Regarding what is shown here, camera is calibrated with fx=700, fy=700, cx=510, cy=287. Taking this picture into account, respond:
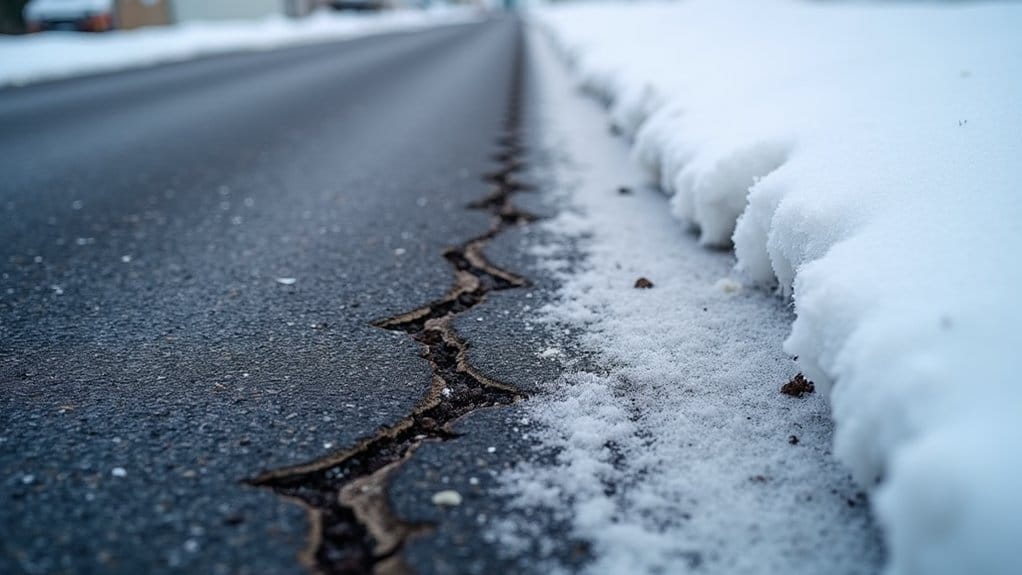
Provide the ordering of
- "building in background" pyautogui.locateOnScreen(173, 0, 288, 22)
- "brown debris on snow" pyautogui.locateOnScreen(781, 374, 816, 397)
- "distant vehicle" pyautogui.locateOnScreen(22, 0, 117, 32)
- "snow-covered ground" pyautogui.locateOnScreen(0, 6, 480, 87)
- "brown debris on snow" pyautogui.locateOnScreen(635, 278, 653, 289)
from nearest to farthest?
"brown debris on snow" pyautogui.locateOnScreen(781, 374, 816, 397) → "brown debris on snow" pyautogui.locateOnScreen(635, 278, 653, 289) → "snow-covered ground" pyautogui.locateOnScreen(0, 6, 480, 87) → "distant vehicle" pyautogui.locateOnScreen(22, 0, 117, 32) → "building in background" pyautogui.locateOnScreen(173, 0, 288, 22)

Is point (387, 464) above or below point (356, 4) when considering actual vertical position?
below

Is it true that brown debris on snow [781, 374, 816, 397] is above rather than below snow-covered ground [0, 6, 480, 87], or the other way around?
below

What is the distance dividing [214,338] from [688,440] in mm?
954

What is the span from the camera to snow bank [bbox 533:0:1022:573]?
0.65m

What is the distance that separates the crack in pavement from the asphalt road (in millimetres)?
25

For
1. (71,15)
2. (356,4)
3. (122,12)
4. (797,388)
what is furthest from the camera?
(356,4)

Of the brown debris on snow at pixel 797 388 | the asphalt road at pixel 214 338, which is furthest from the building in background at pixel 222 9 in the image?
the brown debris on snow at pixel 797 388

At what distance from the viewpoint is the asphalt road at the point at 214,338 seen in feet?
2.86

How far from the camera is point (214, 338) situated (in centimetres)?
143

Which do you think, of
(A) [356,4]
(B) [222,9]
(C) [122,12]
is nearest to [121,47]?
(C) [122,12]

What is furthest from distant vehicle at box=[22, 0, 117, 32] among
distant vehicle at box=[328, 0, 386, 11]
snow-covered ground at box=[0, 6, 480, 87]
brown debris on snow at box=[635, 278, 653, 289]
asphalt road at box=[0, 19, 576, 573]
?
distant vehicle at box=[328, 0, 386, 11]

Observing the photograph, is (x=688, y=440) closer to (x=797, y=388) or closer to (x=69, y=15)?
(x=797, y=388)

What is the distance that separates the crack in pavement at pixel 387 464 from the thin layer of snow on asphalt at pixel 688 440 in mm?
137

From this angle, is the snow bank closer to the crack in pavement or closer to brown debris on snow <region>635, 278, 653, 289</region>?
brown debris on snow <region>635, 278, 653, 289</region>
